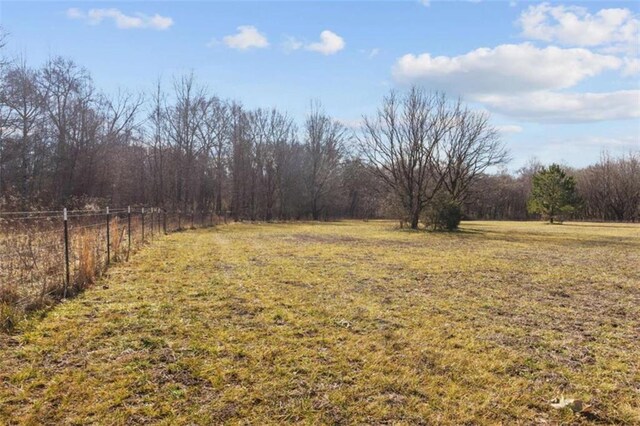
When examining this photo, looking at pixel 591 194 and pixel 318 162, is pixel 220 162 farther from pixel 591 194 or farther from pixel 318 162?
pixel 591 194

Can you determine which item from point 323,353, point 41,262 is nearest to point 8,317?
point 41,262

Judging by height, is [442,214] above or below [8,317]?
above

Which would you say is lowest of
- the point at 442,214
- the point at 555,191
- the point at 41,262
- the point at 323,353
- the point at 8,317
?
the point at 323,353

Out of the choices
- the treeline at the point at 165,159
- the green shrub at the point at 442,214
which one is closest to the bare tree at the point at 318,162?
the treeline at the point at 165,159

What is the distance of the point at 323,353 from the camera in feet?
13.0

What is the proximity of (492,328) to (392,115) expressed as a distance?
22.6 meters

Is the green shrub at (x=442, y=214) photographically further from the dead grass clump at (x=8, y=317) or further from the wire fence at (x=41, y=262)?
the dead grass clump at (x=8, y=317)

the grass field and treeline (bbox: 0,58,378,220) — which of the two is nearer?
the grass field

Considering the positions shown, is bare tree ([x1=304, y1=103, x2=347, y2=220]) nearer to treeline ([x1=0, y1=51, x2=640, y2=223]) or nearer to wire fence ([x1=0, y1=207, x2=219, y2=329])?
A: treeline ([x1=0, y1=51, x2=640, y2=223])

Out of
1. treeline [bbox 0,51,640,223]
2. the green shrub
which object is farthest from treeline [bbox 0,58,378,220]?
the green shrub

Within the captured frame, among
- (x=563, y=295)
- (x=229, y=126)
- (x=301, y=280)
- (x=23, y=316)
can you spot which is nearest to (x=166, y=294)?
(x=23, y=316)

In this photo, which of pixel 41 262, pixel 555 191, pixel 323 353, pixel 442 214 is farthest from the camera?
pixel 555 191

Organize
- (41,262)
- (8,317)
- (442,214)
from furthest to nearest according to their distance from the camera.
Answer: (442,214) < (41,262) < (8,317)

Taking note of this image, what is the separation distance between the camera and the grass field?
2.94 metres
